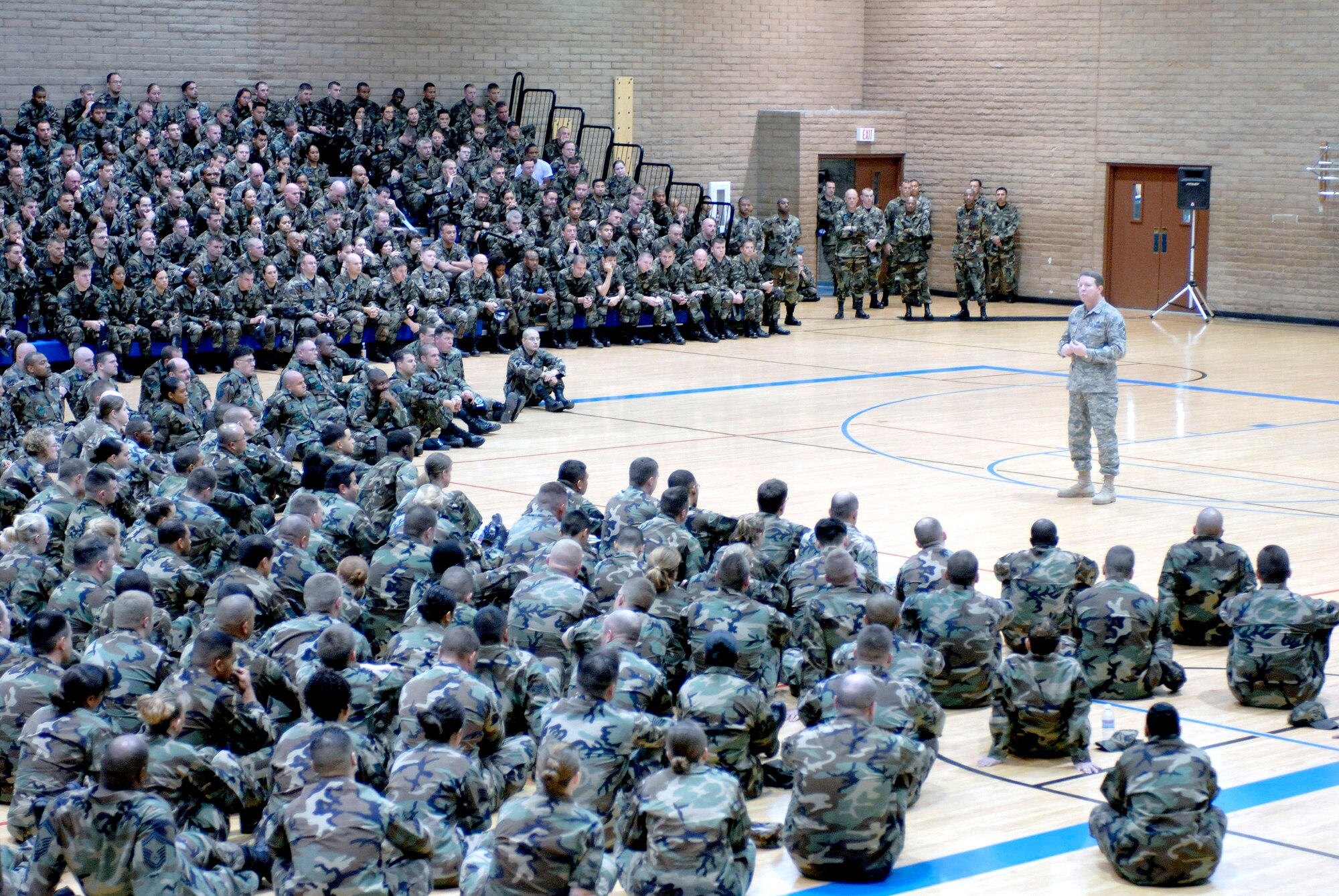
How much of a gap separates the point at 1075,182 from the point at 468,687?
23.2m

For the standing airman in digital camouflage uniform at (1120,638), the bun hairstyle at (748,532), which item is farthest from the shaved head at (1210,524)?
Answer: the bun hairstyle at (748,532)

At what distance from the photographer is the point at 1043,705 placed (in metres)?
8.08

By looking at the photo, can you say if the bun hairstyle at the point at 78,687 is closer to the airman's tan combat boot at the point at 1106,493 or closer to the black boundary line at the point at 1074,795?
the black boundary line at the point at 1074,795

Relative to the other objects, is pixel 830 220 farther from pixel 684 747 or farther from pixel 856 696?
pixel 684 747

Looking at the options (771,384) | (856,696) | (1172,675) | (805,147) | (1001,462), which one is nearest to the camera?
(856,696)

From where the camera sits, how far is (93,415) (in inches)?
530

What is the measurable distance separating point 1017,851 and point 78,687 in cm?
383

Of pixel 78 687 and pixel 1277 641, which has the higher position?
pixel 78 687

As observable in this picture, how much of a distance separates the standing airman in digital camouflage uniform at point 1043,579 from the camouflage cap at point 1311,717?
133cm

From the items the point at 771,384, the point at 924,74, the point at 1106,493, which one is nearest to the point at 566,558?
the point at 1106,493

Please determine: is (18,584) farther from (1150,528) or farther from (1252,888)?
(1150,528)

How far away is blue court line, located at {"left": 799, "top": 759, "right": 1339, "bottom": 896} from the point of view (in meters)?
6.81

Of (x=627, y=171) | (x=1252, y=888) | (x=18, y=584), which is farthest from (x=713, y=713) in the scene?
(x=627, y=171)

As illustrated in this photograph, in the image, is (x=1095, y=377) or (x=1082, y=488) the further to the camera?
(x=1082, y=488)
